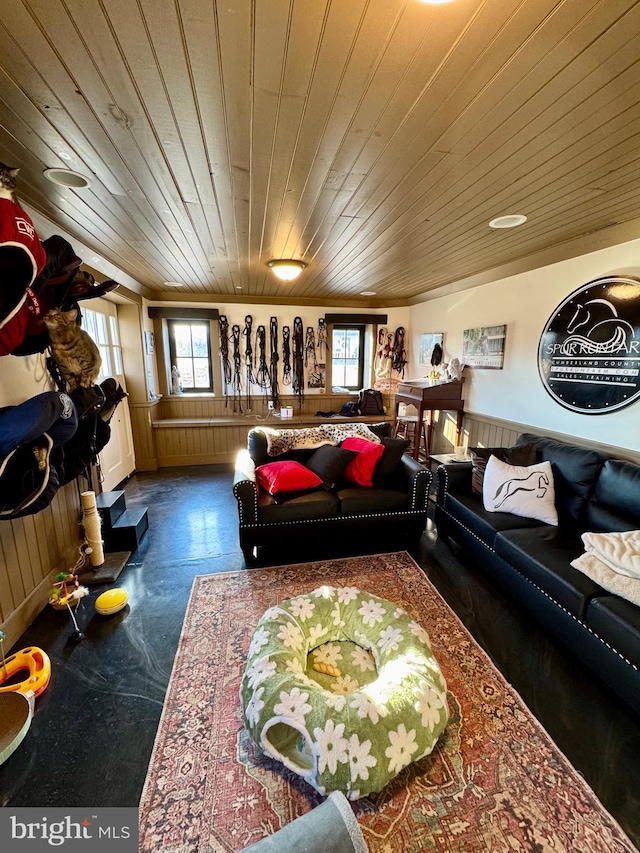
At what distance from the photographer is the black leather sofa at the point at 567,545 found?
61.8 inches

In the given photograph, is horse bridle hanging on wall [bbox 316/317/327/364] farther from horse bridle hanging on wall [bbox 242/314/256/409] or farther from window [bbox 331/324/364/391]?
horse bridle hanging on wall [bbox 242/314/256/409]

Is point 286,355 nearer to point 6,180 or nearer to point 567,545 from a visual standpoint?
point 6,180

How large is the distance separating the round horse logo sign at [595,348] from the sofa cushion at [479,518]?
110 centimetres

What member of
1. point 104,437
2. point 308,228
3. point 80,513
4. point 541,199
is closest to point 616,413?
point 541,199

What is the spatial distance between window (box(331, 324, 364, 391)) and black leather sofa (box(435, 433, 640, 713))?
127 inches

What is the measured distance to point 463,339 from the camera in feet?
13.7

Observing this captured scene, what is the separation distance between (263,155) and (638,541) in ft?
8.82

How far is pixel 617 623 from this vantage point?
5.04 feet

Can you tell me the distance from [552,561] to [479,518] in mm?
579

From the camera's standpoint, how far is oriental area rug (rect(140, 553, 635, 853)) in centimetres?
114

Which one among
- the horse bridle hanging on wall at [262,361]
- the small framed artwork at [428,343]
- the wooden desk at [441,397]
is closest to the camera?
the wooden desk at [441,397]

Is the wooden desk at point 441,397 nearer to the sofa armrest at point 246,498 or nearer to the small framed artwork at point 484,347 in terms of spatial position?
the small framed artwork at point 484,347

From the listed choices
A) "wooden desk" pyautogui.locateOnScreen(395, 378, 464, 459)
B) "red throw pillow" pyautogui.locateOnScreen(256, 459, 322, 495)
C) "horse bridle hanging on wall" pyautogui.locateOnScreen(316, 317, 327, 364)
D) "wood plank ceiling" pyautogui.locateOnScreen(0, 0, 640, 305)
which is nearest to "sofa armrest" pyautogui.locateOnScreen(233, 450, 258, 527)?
"red throw pillow" pyautogui.locateOnScreen(256, 459, 322, 495)

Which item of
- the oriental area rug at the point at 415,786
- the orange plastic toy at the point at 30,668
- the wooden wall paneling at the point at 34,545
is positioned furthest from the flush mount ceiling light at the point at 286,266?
the orange plastic toy at the point at 30,668
